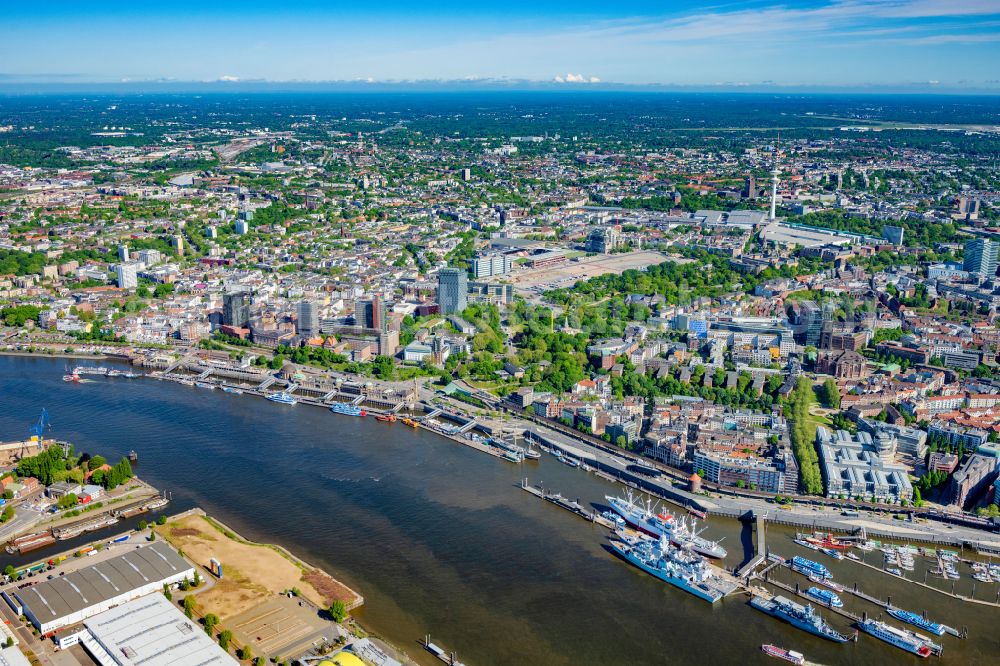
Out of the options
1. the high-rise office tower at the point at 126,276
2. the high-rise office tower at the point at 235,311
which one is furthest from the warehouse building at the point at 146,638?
the high-rise office tower at the point at 126,276

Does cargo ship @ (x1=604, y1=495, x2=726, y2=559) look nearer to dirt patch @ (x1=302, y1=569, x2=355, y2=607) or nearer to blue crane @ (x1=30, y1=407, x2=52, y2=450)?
dirt patch @ (x1=302, y1=569, x2=355, y2=607)

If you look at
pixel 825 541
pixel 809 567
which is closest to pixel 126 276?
pixel 825 541

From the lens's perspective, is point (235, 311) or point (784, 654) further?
point (235, 311)

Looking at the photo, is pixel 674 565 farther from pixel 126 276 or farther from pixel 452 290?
pixel 126 276

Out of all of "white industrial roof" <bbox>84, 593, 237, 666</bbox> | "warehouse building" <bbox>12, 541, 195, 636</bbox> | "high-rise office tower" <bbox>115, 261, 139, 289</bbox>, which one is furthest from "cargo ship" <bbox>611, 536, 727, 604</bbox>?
"high-rise office tower" <bbox>115, 261, 139, 289</bbox>

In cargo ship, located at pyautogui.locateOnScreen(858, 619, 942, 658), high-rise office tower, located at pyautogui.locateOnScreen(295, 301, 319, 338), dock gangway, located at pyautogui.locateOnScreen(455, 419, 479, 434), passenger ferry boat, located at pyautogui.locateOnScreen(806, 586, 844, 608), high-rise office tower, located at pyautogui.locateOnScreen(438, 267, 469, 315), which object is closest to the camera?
cargo ship, located at pyautogui.locateOnScreen(858, 619, 942, 658)

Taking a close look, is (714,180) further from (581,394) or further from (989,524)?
(989,524)
